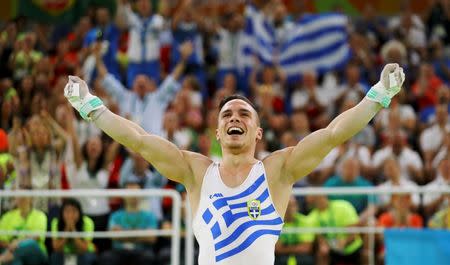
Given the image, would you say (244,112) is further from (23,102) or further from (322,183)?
(23,102)

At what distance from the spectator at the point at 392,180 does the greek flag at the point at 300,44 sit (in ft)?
13.3

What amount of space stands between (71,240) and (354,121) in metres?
5.83

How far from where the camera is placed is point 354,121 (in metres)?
8.48

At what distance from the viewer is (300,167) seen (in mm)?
8820

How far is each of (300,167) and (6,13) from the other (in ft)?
47.1

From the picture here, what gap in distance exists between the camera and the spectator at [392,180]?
14.4m

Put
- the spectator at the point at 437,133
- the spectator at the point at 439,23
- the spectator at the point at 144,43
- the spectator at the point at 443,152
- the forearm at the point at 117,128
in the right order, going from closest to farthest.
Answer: the forearm at the point at 117,128 → the spectator at the point at 443,152 → the spectator at the point at 437,133 → the spectator at the point at 144,43 → the spectator at the point at 439,23

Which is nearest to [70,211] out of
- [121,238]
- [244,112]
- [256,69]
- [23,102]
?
[121,238]

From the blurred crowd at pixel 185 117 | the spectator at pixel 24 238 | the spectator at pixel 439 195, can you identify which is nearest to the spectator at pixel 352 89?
the blurred crowd at pixel 185 117

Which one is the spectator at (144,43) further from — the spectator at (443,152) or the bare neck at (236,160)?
the bare neck at (236,160)

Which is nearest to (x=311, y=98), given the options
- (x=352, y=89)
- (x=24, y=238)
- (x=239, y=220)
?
(x=352, y=89)

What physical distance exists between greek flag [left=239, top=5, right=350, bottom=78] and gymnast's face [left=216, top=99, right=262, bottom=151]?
9506 mm

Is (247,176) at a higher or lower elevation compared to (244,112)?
lower

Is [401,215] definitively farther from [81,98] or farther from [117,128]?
[81,98]
